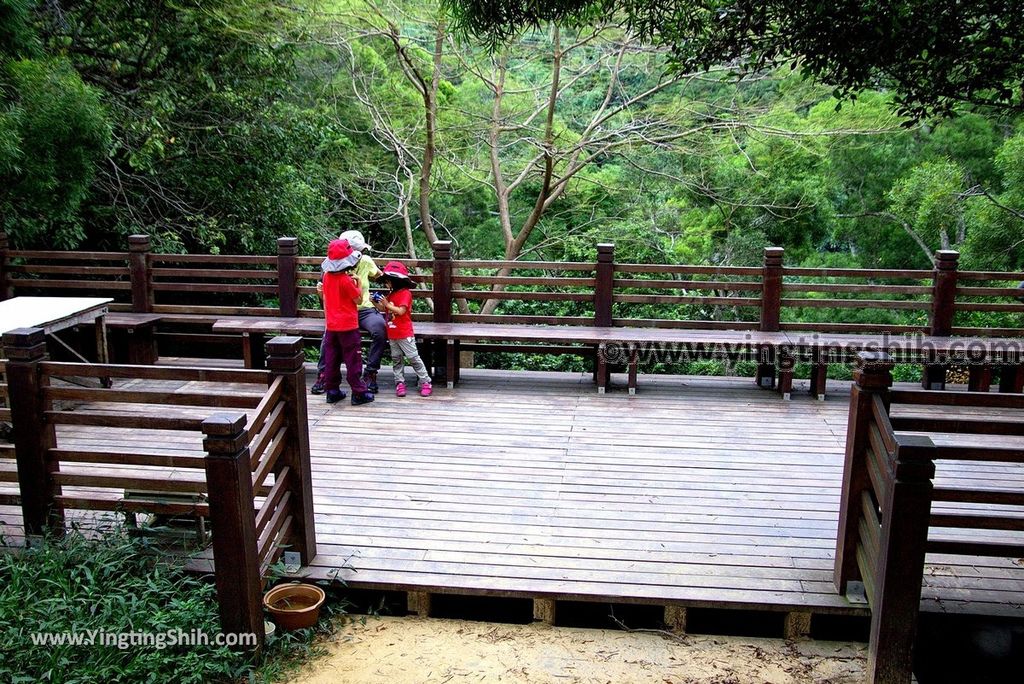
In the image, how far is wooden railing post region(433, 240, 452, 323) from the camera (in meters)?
8.16

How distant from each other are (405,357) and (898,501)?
16.7ft

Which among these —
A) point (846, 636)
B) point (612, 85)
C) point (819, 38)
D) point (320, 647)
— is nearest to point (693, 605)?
point (846, 636)

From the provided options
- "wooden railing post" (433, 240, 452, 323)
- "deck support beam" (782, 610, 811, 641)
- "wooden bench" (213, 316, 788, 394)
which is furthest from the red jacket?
"deck support beam" (782, 610, 811, 641)

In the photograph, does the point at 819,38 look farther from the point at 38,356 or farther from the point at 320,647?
the point at 38,356

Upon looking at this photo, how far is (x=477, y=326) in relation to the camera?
820 cm

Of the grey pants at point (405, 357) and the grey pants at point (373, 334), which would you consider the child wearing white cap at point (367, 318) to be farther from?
the grey pants at point (405, 357)

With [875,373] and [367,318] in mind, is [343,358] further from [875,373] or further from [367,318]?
[875,373]

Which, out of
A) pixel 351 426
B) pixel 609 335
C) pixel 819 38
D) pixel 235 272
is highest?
pixel 819 38

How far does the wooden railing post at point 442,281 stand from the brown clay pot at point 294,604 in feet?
14.1

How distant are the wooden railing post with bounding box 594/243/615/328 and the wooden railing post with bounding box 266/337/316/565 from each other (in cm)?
427

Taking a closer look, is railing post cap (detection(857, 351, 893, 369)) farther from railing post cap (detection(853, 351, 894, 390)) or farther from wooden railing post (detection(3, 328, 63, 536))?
wooden railing post (detection(3, 328, 63, 536))

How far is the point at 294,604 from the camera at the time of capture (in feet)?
13.9

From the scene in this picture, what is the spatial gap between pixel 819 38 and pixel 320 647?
12.3 ft

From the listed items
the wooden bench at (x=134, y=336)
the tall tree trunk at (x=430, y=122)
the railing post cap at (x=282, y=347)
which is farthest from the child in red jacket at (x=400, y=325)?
the tall tree trunk at (x=430, y=122)
